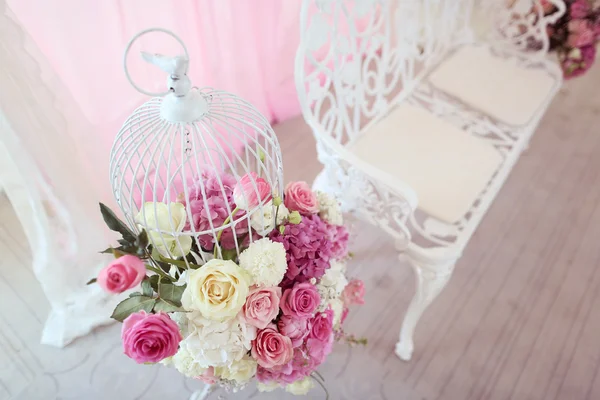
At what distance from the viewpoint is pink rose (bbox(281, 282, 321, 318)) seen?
2.73 feet

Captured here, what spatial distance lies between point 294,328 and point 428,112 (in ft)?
3.28

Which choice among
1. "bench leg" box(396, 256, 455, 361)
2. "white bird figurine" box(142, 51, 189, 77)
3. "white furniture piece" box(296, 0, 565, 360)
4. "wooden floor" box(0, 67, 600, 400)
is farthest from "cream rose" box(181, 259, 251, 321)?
"wooden floor" box(0, 67, 600, 400)

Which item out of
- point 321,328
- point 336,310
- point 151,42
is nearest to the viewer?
point 321,328

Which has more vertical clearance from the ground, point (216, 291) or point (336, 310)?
point (216, 291)

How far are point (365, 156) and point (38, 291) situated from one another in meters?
1.26

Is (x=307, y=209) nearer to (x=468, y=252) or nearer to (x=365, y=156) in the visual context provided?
(x=365, y=156)

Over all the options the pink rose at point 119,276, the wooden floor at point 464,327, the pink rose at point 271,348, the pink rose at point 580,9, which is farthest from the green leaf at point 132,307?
the pink rose at point 580,9

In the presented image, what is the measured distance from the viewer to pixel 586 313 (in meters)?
1.64

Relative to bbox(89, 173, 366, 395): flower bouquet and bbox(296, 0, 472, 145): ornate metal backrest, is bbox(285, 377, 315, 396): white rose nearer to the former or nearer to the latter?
bbox(89, 173, 366, 395): flower bouquet

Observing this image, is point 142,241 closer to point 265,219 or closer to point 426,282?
point 265,219

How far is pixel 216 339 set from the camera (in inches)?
31.5

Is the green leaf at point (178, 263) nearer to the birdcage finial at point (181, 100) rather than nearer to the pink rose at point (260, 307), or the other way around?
the pink rose at point (260, 307)

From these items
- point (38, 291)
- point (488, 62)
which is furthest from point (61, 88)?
point (488, 62)

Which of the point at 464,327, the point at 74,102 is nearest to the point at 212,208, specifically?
the point at 74,102
